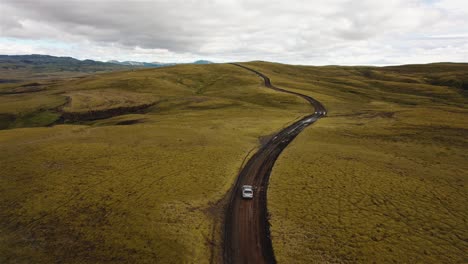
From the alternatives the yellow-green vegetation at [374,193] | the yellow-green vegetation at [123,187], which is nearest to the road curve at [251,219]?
the yellow-green vegetation at [374,193]

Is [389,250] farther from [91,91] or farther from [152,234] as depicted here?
[91,91]

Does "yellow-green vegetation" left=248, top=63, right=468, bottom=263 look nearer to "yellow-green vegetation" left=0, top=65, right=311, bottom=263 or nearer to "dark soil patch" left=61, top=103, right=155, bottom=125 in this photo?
"yellow-green vegetation" left=0, top=65, right=311, bottom=263

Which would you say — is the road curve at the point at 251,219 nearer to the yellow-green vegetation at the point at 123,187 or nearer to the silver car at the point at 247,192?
the silver car at the point at 247,192

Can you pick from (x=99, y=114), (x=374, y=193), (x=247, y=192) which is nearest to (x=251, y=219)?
(x=247, y=192)

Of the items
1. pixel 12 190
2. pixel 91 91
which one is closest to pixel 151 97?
pixel 91 91

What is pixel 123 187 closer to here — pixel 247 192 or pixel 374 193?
pixel 247 192
